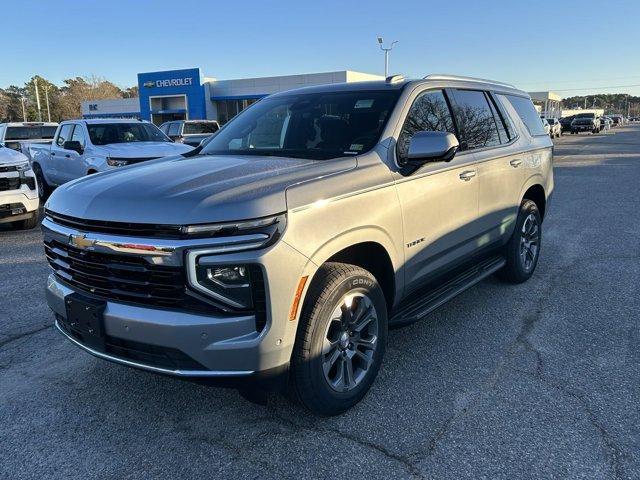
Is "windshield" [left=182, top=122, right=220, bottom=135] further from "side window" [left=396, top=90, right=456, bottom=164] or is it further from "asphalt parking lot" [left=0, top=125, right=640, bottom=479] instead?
"side window" [left=396, top=90, right=456, bottom=164]

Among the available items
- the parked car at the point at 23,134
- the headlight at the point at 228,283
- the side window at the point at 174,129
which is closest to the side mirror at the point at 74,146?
the parked car at the point at 23,134

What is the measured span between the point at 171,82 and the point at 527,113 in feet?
157

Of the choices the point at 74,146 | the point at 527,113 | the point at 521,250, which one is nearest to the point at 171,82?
the point at 74,146

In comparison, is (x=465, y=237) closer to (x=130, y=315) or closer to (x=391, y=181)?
(x=391, y=181)

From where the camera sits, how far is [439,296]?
391 cm

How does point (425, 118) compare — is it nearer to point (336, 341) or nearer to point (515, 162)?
point (515, 162)

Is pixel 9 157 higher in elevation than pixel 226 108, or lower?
lower

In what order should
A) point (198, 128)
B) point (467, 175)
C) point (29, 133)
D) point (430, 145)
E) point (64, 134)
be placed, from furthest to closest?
1. point (198, 128)
2. point (29, 133)
3. point (64, 134)
4. point (467, 175)
5. point (430, 145)

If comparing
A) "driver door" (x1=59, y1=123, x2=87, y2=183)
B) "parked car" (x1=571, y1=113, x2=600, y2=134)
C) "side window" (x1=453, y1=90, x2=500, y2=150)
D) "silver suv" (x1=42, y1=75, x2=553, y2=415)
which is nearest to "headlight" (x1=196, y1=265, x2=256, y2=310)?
"silver suv" (x1=42, y1=75, x2=553, y2=415)

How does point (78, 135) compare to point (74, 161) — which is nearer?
point (74, 161)

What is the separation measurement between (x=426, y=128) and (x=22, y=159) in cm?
702

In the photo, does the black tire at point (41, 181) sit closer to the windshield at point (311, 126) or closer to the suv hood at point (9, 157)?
the suv hood at point (9, 157)

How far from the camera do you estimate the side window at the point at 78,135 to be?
10664mm

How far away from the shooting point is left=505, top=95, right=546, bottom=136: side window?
5465mm
